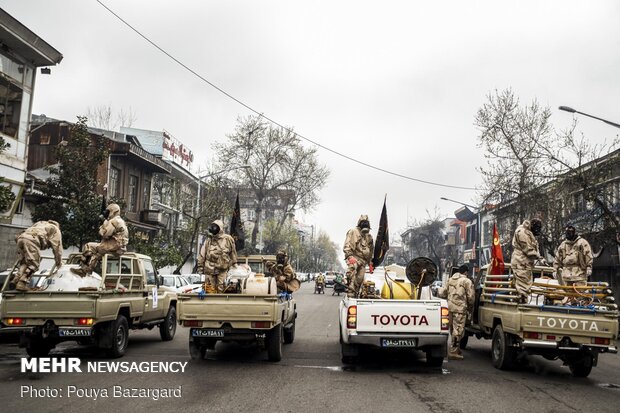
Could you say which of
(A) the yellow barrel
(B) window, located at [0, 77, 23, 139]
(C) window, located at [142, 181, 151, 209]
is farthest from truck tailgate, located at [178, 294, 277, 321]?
(C) window, located at [142, 181, 151, 209]

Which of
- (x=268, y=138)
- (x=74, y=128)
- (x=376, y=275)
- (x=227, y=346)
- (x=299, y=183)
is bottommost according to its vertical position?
(x=227, y=346)

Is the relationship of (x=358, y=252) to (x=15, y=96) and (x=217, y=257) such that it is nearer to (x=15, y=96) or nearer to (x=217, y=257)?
(x=217, y=257)

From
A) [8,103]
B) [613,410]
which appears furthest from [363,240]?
[8,103]

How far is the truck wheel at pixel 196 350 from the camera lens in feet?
32.2

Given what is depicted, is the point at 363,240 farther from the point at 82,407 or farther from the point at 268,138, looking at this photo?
the point at 268,138

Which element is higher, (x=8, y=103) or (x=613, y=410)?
(x=8, y=103)

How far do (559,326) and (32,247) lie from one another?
897cm

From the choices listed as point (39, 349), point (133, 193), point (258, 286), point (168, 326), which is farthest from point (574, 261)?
point (133, 193)

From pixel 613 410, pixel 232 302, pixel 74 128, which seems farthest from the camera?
pixel 74 128

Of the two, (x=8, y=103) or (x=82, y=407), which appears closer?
(x=82, y=407)

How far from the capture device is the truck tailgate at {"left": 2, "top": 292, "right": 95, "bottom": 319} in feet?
30.1

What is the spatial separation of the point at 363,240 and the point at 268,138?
38.2m

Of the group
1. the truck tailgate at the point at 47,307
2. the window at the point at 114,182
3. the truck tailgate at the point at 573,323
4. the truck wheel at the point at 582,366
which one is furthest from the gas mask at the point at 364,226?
the window at the point at 114,182

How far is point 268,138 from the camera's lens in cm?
4819
